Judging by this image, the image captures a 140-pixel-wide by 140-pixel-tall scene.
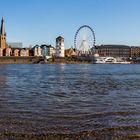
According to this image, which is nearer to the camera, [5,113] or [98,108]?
[5,113]

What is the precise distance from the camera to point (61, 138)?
14273 millimetres

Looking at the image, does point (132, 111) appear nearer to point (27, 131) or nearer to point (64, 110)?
point (64, 110)

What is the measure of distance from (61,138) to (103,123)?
12.2 feet

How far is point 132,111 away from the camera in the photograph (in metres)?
21.1

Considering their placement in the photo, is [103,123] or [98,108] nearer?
[103,123]

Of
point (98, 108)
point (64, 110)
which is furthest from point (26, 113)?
point (98, 108)

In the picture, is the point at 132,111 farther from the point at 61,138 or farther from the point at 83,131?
the point at 61,138

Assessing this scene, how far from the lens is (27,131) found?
50.8 feet

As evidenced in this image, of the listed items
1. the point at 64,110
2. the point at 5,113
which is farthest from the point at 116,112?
the point at 5,113

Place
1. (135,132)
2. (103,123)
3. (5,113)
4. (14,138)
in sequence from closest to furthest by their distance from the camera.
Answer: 1. (14,138)
2. (135,132)
3. (103,123)
4. (5,113)

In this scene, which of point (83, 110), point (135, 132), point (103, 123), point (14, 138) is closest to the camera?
point (14, 138)

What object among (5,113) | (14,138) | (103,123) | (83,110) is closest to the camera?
(14,138)

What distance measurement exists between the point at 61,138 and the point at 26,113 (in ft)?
21.5

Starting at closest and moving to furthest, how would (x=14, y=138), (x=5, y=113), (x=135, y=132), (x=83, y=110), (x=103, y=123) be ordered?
(x=14, y=138), (x=135, y=132), (x=103, y=123), (x=5, y=113), (x=83, y=110)
